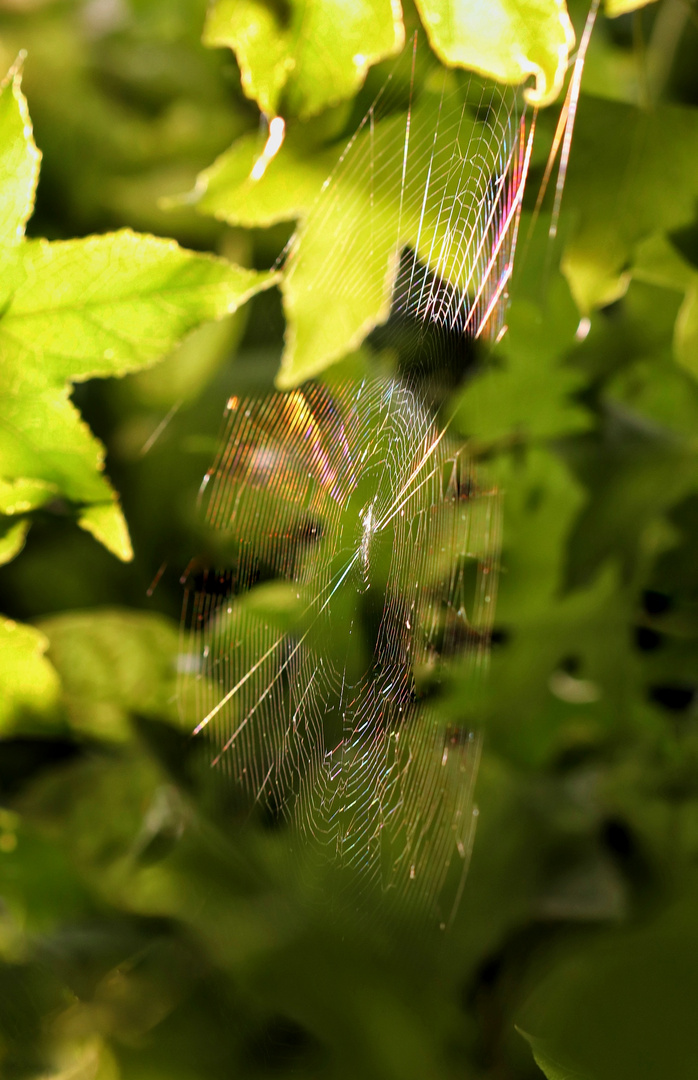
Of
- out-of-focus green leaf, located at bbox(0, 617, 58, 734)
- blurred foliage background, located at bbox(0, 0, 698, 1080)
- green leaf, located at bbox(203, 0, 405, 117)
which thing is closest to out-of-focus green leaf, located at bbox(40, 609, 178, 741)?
blurred foliage background, located at bbox(0, 0, 698, 1080)

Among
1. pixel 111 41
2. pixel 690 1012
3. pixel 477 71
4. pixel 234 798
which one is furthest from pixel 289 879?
pixel 111 41

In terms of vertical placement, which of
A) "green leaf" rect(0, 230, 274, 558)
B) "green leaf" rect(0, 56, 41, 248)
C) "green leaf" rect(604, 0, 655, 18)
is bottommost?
"green leaf" rect(0, 230, 274, 558)

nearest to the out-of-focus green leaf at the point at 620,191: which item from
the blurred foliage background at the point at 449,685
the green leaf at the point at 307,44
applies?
the blurred foliage background at the point at 449,685

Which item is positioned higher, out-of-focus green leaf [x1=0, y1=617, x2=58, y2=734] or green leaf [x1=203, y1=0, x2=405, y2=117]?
green leaf [x1=203, y1=0, x2=405, y2=117]

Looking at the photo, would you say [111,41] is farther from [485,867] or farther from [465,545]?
[485,867]

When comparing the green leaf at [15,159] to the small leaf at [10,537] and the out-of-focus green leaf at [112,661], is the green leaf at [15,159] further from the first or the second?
the out-of-focus green leaf at [112,661]

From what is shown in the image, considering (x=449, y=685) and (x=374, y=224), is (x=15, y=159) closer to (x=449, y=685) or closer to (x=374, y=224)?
(x=374, y=224)

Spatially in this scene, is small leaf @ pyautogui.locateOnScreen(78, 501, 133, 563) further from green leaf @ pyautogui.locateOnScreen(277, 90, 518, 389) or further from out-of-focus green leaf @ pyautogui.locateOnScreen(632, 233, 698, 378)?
out-of-focus green leaf @ pyautogui.locateOnScreen(632, 233, 698, 378)

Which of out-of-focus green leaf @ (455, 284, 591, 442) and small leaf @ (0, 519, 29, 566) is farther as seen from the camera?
out-of-focus green leaf @ (455, 284, 591, 442)
